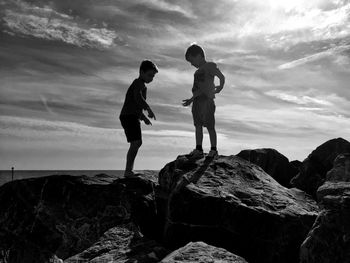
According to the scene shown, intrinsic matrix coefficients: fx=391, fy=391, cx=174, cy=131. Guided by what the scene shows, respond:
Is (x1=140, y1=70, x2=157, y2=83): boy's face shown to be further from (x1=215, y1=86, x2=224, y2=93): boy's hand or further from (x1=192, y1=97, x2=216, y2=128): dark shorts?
(x1=215, y1=86, x2=224, y2=93): boy's hand

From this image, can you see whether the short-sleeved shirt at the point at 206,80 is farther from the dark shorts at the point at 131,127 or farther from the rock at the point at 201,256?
the rock at the point at 201,256

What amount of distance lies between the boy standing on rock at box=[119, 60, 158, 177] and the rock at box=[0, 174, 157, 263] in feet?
5.02

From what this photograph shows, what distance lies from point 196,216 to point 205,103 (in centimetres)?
319

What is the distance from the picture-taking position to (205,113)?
27.1ft

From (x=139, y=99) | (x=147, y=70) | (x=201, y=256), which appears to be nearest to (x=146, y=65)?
(x=147, y=70)

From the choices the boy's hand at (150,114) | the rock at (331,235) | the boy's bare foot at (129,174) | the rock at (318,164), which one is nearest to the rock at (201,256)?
the rock at (331,235)

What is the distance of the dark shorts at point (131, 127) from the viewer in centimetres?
838

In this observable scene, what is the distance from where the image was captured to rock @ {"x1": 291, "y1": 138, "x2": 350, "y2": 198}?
495 inches

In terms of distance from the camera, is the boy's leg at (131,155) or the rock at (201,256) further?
the boy's leg at (131,155)

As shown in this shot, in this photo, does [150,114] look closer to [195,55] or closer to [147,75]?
[147,75]

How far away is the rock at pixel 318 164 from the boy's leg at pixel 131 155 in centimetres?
635

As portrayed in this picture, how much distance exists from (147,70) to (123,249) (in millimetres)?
4274

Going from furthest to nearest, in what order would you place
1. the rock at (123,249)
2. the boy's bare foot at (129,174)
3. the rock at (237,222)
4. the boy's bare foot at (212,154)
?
the boy's bare foot at (129,174)
the boy's bare foot at (212,154)
the rock at (237,222)
the rock at (123,249)

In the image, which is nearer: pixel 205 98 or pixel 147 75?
pixel 205 98
